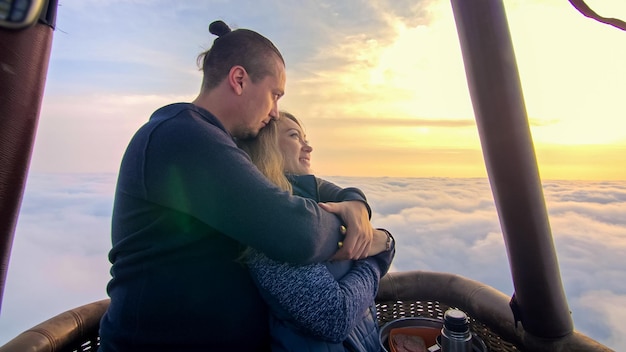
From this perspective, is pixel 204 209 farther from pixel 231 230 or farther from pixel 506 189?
pixel 506 189

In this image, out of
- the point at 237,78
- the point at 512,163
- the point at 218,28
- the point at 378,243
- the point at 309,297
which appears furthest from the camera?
the point at 218,28

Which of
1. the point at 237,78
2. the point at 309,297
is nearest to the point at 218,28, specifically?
the point at 237,78

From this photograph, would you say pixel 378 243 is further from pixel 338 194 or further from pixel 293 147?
pixel 293 147

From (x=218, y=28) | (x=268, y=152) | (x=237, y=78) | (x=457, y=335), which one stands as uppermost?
(x=218, y=28)

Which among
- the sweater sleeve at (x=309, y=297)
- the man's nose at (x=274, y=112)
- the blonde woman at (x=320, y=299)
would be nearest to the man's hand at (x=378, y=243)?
the blonde woman at (x=320, y=299)

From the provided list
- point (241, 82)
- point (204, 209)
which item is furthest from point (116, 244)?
point (241, 82)

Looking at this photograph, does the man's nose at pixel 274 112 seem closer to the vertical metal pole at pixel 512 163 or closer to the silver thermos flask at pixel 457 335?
the vertical metal pole at pixel 512 163

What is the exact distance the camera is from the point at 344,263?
0.95 m

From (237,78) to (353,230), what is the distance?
2.06ft

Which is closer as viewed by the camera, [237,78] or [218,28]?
[237,78]

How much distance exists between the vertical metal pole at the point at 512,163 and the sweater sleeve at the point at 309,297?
0.50 metres

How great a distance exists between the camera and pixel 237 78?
1.15 metres

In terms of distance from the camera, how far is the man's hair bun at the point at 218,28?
1.29 m

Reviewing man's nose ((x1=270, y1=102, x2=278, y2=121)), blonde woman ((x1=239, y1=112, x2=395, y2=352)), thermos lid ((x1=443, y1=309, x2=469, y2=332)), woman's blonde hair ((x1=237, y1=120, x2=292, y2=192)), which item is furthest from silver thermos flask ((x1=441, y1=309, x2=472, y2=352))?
man's nose ((x1=270, y1=102, x2=278, y2=121))
